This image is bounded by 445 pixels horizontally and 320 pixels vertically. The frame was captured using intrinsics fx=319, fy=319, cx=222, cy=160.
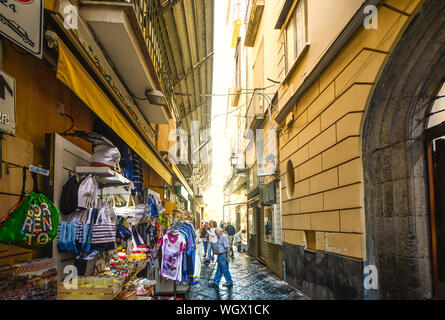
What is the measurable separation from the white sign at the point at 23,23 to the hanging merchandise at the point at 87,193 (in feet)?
5.64

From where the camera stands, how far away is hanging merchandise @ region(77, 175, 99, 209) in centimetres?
392

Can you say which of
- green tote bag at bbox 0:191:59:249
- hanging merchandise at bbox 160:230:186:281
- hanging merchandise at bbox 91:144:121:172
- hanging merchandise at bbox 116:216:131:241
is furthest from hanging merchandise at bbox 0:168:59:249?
hanging merchandise at bbox 160:230:186:281

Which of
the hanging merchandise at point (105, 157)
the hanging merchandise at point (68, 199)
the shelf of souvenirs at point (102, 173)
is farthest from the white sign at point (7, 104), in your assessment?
the hanging merchandise at point (105, 157)

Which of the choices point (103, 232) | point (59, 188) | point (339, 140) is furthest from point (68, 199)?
point (339, 140)

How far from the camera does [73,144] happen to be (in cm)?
441

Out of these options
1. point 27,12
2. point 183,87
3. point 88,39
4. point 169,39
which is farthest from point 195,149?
point 27,12

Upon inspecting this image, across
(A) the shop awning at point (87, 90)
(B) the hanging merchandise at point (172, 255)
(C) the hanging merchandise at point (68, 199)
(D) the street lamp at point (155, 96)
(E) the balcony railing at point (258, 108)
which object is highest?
(E) the balcony railing at point (258, 108)

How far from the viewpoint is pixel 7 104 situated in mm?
2650

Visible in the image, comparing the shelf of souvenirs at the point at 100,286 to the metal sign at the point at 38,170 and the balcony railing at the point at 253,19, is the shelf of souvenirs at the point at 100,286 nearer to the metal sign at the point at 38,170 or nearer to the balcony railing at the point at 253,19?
the metal sign at the point at 38,170

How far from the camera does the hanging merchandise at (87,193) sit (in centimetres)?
392

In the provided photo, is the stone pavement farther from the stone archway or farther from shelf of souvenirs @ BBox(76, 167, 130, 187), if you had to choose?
shelf of souvenirs @ BBox(76, 167, 130, 187)
